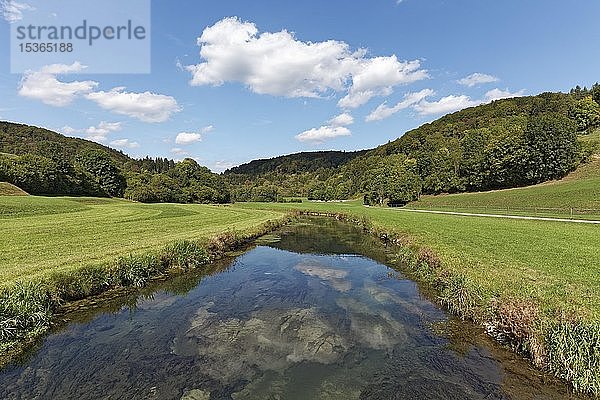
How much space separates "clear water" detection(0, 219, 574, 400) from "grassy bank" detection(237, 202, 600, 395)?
0.63m

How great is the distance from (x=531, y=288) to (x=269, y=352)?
930cm

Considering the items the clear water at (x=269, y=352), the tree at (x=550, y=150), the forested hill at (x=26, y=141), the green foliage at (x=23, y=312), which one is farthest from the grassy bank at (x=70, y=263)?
the forested hill at (x=26, y=141)

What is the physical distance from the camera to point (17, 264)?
15.1 m

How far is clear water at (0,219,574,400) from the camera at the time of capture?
7.98 m

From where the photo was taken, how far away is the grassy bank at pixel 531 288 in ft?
25.8

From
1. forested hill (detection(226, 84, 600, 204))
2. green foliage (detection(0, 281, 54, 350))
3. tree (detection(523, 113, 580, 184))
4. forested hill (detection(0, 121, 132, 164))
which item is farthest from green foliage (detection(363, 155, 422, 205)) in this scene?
forested hill (detection(0, 121, 132, 164))

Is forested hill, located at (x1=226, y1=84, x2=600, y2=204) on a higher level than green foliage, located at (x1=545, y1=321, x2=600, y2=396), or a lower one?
higher

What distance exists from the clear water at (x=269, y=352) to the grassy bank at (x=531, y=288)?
0.63m

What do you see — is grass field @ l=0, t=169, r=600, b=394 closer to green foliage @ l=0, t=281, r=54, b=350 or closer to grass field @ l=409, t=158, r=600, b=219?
green foliage @ l=0, t=281, r=54, b=350

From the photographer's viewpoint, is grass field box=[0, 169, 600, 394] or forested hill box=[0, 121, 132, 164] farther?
forested hill box=[0, 121, 132, 164]

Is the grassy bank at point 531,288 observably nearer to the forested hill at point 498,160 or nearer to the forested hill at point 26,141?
the forested hill at point 498,160

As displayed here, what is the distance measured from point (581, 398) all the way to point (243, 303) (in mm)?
11648

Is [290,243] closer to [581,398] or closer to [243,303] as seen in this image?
[243,303]

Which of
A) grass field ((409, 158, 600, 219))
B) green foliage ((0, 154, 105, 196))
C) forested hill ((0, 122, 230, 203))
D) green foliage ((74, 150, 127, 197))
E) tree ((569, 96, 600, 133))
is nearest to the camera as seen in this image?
grass field ((409, 158, 600, 219))
